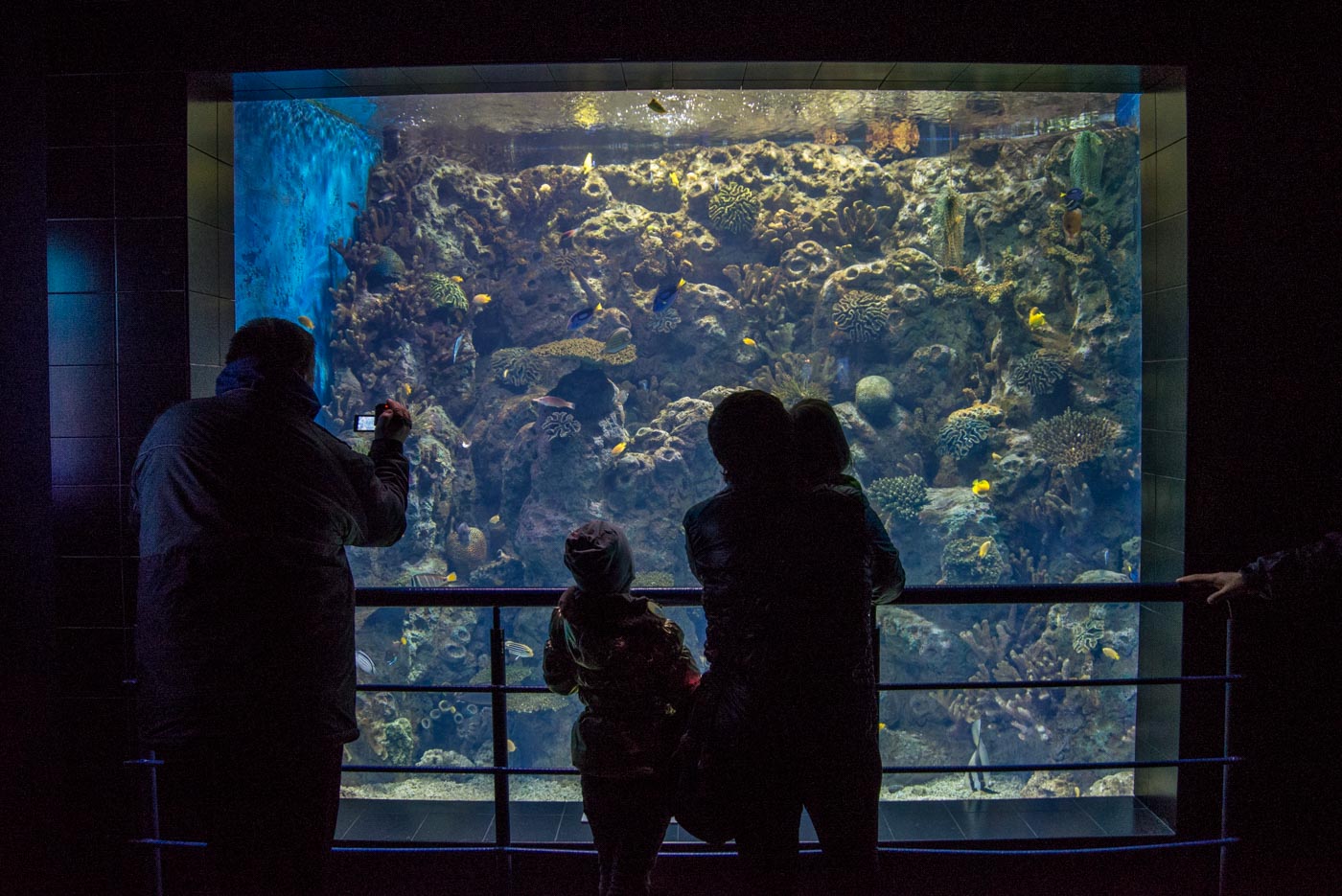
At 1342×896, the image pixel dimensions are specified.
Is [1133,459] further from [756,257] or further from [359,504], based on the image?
[359,504]

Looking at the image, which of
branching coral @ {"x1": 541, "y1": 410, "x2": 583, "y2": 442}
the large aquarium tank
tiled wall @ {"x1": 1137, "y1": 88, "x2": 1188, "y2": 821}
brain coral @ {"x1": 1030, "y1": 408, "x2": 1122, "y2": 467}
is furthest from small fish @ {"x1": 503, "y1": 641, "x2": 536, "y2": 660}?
brain coral @ {"x1": 1030, "y1": 408, "x2": 1122, "y2": 467}

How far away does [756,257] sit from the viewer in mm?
11117

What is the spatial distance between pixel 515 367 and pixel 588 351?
1.14 metres

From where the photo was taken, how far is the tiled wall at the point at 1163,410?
3332 mm

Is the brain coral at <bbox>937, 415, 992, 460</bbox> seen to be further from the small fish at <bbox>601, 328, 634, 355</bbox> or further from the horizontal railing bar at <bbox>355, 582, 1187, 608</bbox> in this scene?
the horizontal railing bar at <bbox>355, 582, 1187, 608</bbox>

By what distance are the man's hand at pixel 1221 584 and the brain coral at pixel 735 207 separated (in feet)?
30.1

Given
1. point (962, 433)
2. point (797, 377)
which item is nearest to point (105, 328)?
point (797, 377)

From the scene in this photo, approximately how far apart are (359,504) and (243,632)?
1.38 feet

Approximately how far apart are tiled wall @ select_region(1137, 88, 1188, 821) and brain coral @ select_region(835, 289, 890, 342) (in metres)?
6.00

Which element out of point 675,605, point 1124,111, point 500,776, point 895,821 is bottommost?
point 895,821

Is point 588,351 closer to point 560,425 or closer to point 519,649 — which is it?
point 560,425

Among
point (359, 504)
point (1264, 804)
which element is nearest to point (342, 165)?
point (359, 504)

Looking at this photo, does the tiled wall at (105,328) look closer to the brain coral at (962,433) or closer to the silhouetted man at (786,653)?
the silhouetted man at (786,653)

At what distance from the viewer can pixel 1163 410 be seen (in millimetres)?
3482
